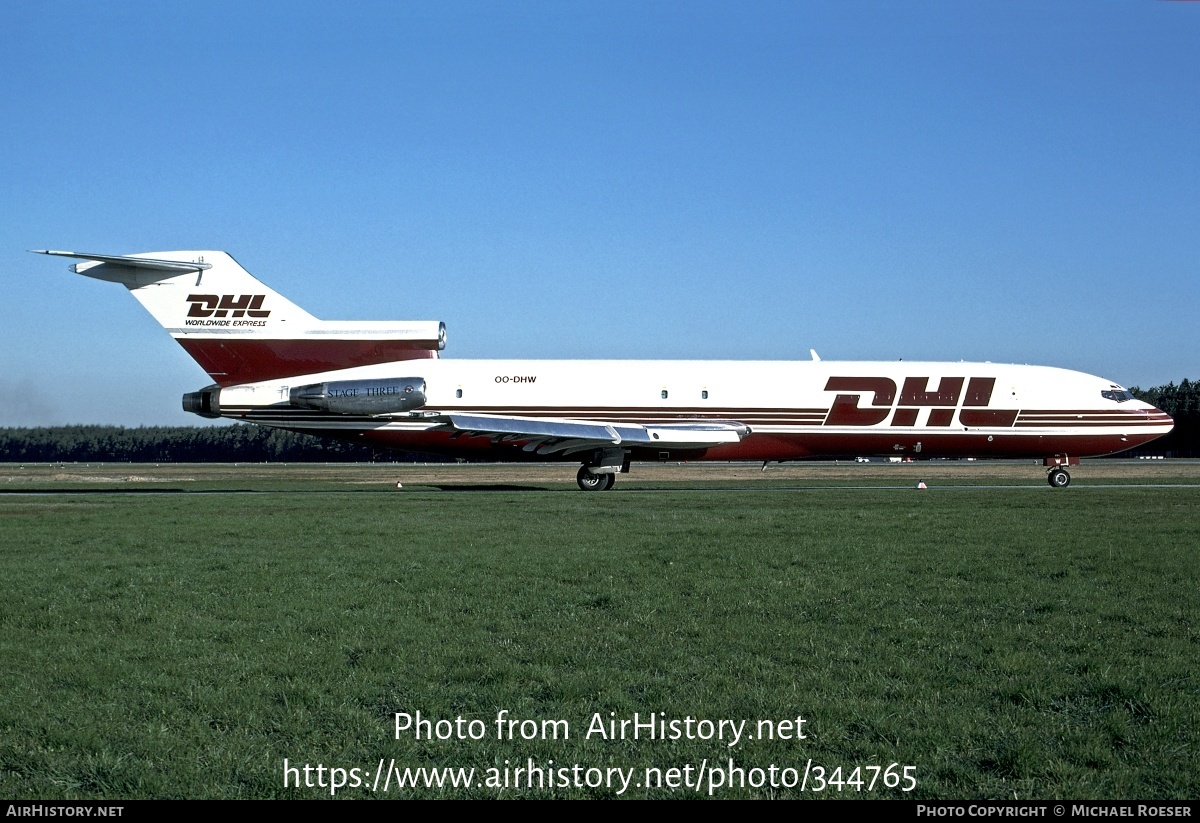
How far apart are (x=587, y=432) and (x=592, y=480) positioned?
202cm

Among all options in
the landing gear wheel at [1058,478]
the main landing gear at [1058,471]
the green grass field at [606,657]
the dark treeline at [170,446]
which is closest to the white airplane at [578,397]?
the main landing gear at [1058,471]

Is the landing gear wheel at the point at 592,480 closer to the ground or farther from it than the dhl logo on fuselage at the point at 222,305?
closer to the ground

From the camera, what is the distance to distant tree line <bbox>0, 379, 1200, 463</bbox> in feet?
329

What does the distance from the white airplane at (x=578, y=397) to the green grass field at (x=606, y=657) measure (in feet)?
50.0

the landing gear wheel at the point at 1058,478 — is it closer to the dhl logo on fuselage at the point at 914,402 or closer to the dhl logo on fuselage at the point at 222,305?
the dhl logo on fuselage at the point at 914,402

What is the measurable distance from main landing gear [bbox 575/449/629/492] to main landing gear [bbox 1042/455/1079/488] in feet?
46.4

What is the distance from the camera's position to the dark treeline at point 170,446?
4269 inches

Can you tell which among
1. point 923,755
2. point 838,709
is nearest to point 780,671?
point 838,709

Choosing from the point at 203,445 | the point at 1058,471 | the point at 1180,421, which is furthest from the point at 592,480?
the point at 203,445

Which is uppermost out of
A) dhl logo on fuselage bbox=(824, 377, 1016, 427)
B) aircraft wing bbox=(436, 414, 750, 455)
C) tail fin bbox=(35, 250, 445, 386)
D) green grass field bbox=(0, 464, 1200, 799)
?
tail fin bbox=(35, 250, 445, 386)

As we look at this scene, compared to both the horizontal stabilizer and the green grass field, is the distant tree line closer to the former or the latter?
the horizontal stabilizer

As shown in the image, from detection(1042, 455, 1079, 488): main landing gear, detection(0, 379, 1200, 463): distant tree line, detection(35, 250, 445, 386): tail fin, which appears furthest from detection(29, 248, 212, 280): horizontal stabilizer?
detection(0, 379, 1200, 463): distant tree line

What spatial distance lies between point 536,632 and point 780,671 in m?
2.34

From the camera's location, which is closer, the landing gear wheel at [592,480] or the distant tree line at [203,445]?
the landing gear wheel at [592,480]
